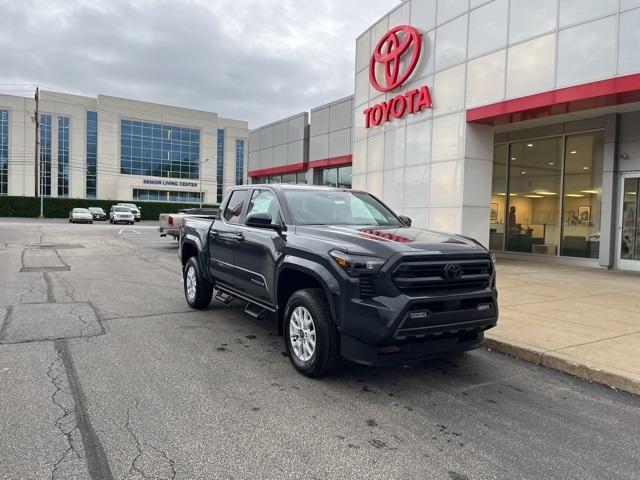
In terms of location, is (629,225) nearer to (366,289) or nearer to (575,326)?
(575,326)

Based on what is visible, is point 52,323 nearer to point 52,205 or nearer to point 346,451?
point 346,451

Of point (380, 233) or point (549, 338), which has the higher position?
point (380, 233)

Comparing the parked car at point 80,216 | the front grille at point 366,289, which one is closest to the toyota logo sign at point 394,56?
the front grille at point 366,289

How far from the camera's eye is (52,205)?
2039 inches

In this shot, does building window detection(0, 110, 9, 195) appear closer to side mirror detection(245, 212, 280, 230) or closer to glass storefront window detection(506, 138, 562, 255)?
glass storefront window detection(506, 138, 562, 255)

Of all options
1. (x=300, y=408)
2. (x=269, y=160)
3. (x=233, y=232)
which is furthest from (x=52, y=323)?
(x=269, y=160)

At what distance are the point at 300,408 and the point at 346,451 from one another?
2.53 ft

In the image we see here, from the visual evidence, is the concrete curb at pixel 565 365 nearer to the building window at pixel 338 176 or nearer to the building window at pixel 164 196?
the building window at pixel 338 176

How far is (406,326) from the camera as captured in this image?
4.13m

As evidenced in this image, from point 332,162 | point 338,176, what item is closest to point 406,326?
point 332,162

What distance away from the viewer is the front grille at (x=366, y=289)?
166 inches

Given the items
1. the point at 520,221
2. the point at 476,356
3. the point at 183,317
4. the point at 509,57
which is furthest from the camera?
the point at 520,221

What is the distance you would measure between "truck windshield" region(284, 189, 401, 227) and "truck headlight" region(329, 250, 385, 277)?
123cm

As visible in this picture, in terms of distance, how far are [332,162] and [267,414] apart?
67.8 ft
